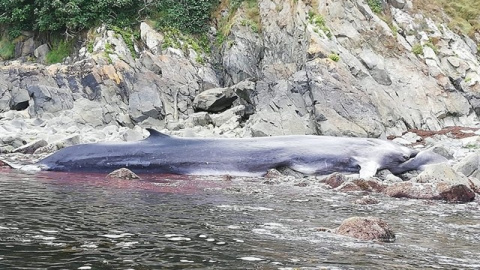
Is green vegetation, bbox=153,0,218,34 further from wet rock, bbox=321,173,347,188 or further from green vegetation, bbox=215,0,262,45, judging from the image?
wet rock, bbox=321,173,347,188

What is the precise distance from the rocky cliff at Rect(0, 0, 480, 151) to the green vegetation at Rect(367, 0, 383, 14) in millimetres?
467

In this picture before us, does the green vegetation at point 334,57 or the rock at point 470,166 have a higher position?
the green vegetation at point 334,57

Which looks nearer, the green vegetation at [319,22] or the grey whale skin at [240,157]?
the grey whale skin at [240,157]

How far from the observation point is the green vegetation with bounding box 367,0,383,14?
37.4 metres

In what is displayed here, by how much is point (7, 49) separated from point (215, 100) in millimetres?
20274

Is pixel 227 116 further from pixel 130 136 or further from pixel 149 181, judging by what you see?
pixel 149 181

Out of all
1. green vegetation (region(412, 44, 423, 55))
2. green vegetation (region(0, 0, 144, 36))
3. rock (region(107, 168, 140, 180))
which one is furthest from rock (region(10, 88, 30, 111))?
green vegetation (region(412, 44, 423, 55))

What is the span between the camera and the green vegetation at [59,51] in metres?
40.9

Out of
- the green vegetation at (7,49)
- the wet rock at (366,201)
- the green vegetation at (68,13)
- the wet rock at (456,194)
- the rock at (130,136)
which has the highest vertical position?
the green vegetation at (68,13)

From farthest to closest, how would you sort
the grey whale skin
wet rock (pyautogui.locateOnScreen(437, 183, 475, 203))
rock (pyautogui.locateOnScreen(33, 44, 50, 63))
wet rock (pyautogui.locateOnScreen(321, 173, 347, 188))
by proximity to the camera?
rock (pyautogui.locateOnScreen(33, 44, 50, 63)) < the grey whale skin < wet rock (pyautogui.locateOnScreen(321, 173, 347, 188)) < wet rock (pyautogui.locateOnScreen(437, 183, 475, 203))

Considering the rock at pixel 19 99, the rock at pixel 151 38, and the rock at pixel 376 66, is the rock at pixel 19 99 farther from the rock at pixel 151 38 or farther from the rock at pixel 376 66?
the rock at pixel 376 66

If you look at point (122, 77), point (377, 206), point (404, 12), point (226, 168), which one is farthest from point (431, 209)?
point (404, 12)

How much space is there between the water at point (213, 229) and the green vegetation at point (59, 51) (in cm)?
3085

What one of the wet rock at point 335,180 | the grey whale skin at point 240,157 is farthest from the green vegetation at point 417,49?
the wet rock at point 335,180
